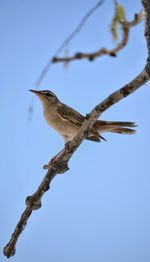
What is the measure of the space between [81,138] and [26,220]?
1.18m

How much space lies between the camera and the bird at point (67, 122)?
7.36 m

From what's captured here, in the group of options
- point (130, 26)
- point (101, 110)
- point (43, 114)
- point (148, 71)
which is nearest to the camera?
point (130, 26)

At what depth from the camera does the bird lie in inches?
290

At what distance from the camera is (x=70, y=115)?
27.4 feet

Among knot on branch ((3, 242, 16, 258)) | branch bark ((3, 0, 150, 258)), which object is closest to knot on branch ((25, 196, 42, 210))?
branch bark ((3, 0, 150, 258))

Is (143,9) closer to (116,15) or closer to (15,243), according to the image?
(116,15)

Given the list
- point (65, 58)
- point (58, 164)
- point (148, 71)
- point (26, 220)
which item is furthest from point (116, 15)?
point (26, 220)

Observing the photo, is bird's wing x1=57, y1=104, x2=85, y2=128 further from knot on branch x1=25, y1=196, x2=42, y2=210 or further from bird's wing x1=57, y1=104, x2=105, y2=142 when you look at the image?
knot on branch x1=25, y1=196, x2=42, y2=210

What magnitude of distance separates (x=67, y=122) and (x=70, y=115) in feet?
0.72

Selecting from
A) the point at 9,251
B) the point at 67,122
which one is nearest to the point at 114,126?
the point at 67,122

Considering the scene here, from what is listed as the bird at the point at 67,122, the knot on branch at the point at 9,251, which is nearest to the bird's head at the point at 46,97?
the bird at the point at 67,122

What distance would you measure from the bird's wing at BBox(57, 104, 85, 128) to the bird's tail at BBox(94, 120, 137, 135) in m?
0.66

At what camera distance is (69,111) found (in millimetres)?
8539

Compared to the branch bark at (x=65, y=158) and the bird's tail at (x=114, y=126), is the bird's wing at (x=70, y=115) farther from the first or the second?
the branch bark at (x=65, y=158)
